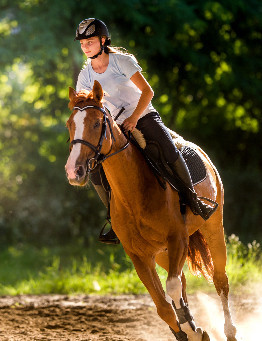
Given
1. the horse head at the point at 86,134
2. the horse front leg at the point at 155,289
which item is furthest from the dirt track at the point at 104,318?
the horse head at the point at 86,134

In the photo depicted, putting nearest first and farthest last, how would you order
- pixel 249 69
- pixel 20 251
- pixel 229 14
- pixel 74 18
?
pixel 74 18 < pixel 229 14 < pixel 249 69 < pixel 20 251

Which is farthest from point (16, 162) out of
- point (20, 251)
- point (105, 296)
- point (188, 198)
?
point (188, 198)

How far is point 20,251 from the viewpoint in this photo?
1730 cm

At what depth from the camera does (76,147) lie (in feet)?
13.9

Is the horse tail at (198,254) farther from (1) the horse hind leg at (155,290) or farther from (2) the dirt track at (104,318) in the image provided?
(1) the horse hind leg at (155,290)

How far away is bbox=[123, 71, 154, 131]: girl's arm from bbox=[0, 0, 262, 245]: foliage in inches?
341

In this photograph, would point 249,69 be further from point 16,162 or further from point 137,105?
point 137,105

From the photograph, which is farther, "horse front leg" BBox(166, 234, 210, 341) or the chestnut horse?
"horse front leg" BBox(166, 234, 210, 341)

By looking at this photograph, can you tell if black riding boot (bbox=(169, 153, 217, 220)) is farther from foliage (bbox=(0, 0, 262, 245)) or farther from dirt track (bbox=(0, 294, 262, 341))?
foliage (bbox=(0, 0, 262, 245))

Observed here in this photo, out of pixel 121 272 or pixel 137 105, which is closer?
pixel 137 105

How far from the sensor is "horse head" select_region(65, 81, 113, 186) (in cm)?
416

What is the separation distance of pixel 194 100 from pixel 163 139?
1143 centimetres

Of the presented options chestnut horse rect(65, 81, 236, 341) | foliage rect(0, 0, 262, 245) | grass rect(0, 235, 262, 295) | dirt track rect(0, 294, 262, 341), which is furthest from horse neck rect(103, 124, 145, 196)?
foliage rect(0, 0, 262, 245)

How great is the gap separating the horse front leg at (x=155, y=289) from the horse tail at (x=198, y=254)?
1239 millimetres
